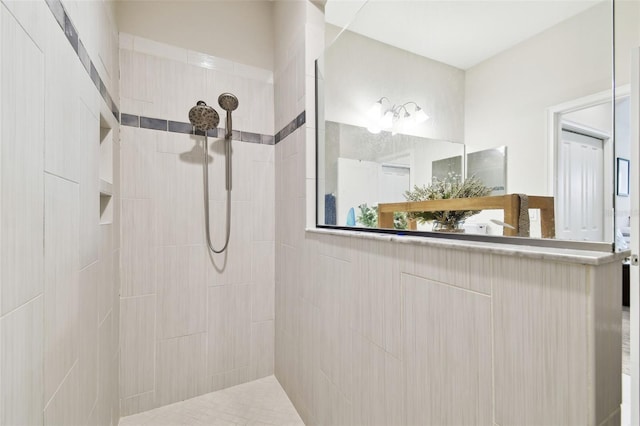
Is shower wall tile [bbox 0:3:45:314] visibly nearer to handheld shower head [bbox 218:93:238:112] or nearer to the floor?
handheld shower head [bbox 218:93:238:112]

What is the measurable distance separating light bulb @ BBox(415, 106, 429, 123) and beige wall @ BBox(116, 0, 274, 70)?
4.29 feet

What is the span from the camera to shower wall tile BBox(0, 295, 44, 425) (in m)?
0.47

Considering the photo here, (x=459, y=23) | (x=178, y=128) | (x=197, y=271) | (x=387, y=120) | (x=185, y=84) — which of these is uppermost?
(x=185, y=84)

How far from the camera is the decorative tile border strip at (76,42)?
72cm

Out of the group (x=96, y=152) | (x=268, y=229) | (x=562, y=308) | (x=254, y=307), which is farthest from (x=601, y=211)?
(x=254, y=307)

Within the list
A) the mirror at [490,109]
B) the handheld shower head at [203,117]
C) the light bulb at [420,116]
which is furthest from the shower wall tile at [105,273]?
the light bulb at [420,116]

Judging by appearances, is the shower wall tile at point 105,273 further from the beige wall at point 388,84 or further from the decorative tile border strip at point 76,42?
the beige wall at point 388,84

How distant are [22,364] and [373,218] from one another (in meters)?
1.03

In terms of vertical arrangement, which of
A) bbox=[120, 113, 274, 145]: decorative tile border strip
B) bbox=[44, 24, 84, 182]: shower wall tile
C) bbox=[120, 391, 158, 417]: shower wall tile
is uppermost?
bbox=[120, 113, 274, 145]: decorative tile border strip

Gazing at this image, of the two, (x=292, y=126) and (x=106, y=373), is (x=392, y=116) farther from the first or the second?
(x=106, y=373)

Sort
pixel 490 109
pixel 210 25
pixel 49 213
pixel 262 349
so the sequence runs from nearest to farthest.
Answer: pixel 49 213 < pixel 490 109 < pixel 210 25 < pixel 262 349

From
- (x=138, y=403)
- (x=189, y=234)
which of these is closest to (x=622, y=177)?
(x=189, y=234)

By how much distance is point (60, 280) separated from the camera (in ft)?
2.37

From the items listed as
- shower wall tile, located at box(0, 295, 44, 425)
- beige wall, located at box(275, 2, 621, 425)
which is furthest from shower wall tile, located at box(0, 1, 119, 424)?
beige wall, located at box(275, 2, 621, 425)
